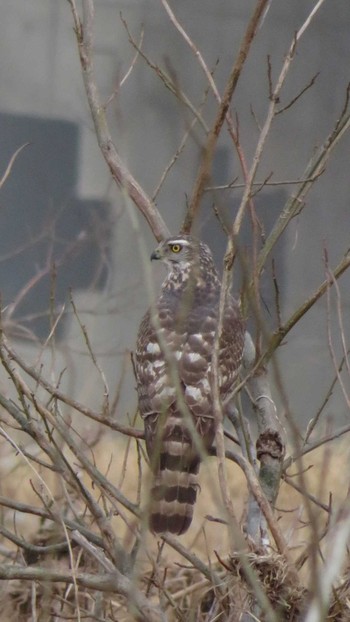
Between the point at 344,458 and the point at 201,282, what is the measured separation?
200cm

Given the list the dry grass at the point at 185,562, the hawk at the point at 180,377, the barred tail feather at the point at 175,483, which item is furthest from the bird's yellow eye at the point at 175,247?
the barred tail feather at the point at 175,483

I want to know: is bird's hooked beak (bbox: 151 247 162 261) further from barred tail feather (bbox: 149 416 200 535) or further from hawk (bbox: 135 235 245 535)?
barred tail feather (bbox: 149 416 200 535)

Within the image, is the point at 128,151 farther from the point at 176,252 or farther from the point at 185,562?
the point at 176,252

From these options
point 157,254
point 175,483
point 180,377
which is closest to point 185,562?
point 157,254

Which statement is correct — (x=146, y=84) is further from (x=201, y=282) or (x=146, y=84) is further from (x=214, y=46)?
(x=201, y=282)

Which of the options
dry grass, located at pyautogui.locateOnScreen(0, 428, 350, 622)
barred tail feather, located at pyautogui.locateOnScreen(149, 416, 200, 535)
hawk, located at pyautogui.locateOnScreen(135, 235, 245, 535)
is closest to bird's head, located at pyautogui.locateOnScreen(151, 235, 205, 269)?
hawk, located at pyautogui.locateOnScreen(135, 235, 245, 535)

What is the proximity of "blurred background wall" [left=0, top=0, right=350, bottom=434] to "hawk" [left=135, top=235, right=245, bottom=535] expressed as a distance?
269cm

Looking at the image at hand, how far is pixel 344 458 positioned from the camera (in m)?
5.31

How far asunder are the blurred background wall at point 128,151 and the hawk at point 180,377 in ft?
8.81

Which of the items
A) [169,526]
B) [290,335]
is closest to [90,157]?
[290,335]

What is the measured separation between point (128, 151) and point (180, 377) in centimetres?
347

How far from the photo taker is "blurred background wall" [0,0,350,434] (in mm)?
6312

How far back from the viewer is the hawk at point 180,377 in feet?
9.00

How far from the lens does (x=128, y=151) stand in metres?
6.29
